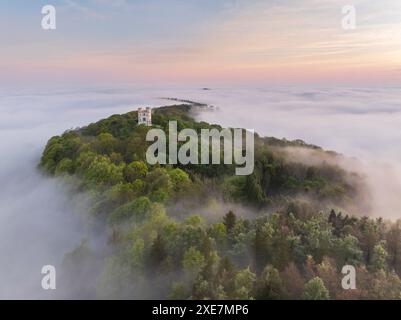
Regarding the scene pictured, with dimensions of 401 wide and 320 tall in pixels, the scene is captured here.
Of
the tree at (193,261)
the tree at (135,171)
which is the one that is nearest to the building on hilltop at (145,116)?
the tree at (135,171)

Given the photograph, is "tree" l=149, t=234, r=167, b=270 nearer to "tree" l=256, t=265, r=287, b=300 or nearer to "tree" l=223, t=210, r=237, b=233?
"tree" l=223, t=210, r=237, b=233

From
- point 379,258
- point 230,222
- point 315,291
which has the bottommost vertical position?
point 315,291

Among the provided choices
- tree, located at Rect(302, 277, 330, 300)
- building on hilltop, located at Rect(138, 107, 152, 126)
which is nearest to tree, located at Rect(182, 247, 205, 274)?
tree, located at Rect(302, 277, 330, 300)

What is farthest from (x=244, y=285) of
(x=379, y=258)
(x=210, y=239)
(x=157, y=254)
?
(x=379, y=258)

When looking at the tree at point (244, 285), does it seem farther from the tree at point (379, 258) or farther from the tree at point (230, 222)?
the tree at point (379, 258)

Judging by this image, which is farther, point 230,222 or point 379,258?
point 230,222

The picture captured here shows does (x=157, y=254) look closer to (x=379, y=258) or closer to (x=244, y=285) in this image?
(x=244, y=285)
